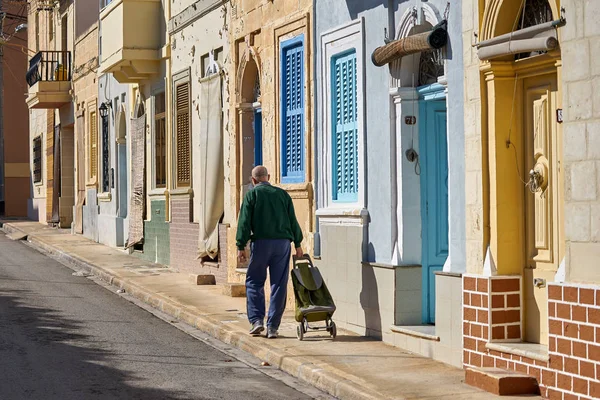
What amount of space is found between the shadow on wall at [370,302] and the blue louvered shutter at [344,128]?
996 millimetres

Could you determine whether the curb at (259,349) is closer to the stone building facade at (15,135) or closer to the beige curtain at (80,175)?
the beige curtain at (80,175)

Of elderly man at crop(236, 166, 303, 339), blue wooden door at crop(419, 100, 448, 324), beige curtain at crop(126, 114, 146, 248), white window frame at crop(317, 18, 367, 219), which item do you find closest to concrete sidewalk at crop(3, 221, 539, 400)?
Answer: elderly man at crop(236, 166, 303, 339)

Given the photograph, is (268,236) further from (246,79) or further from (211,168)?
(211,168)

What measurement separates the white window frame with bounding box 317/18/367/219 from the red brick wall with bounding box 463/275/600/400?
9.75 feet

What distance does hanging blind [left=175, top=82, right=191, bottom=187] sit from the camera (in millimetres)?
20453

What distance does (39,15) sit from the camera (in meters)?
40.6

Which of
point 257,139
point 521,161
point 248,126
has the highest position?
point 248,126

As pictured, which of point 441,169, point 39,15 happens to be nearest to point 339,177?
point 441,169

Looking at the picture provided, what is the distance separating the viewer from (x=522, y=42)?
8.76 m

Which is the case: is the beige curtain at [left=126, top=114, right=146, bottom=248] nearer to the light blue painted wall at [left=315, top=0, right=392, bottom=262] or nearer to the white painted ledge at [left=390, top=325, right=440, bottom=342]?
the light blue painted wall at [left=315, top=0, right=392, bottom=262]

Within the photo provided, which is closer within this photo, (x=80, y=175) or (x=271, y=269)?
(x=271, y=269)

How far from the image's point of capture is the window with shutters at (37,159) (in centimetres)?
4102

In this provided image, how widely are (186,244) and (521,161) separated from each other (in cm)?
1161

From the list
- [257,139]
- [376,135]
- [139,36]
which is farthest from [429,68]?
[139,36]
